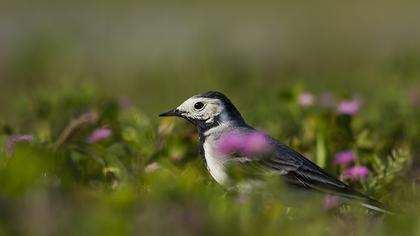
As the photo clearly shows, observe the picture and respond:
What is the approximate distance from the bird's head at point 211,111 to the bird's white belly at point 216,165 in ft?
1.33

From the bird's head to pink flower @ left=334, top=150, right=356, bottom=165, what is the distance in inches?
26.6

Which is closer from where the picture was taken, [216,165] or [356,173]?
[216,165]

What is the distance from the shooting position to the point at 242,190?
19.0ft

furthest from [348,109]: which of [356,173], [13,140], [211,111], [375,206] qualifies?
[13,140]

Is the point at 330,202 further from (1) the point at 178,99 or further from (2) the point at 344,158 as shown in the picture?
(1) the point at 178,99

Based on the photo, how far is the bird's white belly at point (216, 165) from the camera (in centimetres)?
602

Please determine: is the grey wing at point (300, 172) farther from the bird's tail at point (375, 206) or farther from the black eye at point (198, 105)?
the black eye at point (198, 105)

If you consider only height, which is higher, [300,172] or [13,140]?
[13,140]

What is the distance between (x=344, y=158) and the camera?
704cm

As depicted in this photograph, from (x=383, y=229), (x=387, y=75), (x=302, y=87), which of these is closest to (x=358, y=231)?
(x=383, y=229)

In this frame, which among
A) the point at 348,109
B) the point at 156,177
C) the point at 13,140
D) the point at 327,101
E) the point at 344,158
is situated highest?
the point at 156,177

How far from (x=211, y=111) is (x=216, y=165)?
0.73 meters

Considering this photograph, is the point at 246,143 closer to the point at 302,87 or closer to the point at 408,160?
the point at 408,160

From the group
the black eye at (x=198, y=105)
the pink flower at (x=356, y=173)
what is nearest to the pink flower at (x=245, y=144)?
the black eye at (x=198, y=105)
